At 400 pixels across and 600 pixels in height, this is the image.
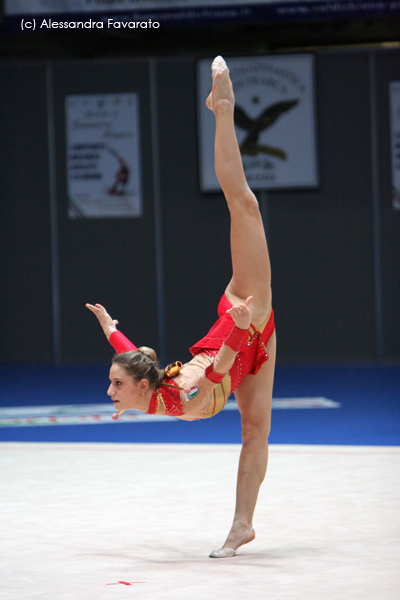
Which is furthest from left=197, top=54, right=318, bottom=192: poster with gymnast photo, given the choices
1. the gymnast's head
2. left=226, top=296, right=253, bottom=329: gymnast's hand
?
left=226, top=296, right=253, bottom=329: gymnast's hand

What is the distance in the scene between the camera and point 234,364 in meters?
3.71

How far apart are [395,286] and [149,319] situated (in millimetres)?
2602

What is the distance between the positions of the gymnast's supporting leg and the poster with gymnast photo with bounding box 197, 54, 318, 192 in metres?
6.46

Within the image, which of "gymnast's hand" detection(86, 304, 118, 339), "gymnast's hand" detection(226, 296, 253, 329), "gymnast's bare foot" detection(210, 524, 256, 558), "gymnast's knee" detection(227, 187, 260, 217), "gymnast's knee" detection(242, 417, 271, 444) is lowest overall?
"gymnast's bare foot" detection(210, 524, 256, 558)

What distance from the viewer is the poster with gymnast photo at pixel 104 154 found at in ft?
34.8

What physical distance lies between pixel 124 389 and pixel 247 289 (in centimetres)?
61

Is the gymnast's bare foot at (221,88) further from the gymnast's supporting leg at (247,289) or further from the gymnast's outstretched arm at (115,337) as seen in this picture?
the gymnast's outstretched arm at (115,337)

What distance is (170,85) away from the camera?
10.5 metres

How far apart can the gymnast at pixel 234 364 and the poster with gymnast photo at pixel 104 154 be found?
676 cm

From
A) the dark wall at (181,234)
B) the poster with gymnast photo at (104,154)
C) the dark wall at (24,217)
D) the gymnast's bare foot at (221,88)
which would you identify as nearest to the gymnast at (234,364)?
the gymnast's bare foot at (221,88)

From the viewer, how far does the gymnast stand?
3576 mm

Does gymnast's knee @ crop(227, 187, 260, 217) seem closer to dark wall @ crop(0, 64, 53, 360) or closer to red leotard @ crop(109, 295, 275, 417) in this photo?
red leotard @ crop(109, 295, 275, 417)

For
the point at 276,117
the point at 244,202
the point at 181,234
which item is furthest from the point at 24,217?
the point at 244,202

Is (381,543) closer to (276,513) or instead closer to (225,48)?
(276,513)
